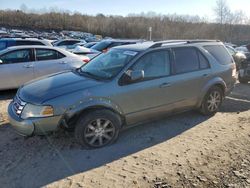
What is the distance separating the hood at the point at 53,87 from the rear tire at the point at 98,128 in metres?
0.49

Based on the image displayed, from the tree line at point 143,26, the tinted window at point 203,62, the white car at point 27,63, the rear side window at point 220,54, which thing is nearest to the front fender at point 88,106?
the tinted window at point 203,62

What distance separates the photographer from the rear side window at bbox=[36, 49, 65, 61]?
8700 mm

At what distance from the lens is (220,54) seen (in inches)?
259

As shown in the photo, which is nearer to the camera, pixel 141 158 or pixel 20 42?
pixel 141 158

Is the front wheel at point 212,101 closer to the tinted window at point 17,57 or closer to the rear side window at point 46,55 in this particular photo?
the rear side window at point 46,55

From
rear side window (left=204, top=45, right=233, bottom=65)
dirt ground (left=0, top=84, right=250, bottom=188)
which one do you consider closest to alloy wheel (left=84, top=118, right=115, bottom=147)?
dirt ground (left=0, top=84, right=250, bottom=188)

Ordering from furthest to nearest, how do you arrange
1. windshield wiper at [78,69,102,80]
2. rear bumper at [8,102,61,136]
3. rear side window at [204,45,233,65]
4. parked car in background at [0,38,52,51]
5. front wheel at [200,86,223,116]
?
1. parked car in background at [0,38,52,51]
2. rear side window at [204,45,233,65]
3. front wheel at [200,86,223,116]
4. windshield wiper at [78,69,102,80]
5. rear bumper at [8,102,61,136]

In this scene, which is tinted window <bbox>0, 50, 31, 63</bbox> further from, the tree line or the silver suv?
the tree line

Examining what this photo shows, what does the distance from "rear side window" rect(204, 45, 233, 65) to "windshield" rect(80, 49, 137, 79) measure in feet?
6.24

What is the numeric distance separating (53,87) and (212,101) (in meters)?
3.41

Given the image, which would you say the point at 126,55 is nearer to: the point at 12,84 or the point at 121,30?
the point at 12,84

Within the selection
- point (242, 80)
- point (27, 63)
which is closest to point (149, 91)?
point (27, 63)

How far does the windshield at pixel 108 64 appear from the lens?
5.17m

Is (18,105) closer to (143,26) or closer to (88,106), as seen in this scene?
(88,106)
